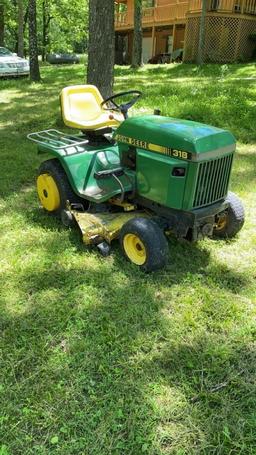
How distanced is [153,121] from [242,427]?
7.45ft

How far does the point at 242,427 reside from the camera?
2.14 m

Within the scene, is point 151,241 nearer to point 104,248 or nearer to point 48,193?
point 104,248

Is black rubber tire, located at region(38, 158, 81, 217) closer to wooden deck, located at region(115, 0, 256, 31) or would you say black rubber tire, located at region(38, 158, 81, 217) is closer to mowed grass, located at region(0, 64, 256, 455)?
mowed grass, located at region(0, 64, 256, 455)

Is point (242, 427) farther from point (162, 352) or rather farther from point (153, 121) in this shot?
point (153, 121)

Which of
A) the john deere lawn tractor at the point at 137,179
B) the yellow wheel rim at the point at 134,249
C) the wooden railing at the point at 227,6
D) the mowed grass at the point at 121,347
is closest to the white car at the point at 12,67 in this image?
the wooden railing at the point at 227,6

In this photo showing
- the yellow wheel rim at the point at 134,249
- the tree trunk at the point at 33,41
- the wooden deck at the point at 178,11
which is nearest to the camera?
the yellow wheel rim at the point at 134,249

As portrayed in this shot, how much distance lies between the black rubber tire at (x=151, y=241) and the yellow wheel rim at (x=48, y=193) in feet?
3.57

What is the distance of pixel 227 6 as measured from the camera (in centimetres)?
1839

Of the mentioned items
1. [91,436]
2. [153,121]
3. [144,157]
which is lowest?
[91,436]

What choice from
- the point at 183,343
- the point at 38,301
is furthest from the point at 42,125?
the point at 183,343

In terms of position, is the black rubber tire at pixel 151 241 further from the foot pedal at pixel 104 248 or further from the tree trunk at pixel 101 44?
the tree trunk at pixel 101 44

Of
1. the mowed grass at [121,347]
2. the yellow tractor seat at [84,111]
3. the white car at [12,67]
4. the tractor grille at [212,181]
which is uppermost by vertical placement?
the yellow tractor seat at [84,111]

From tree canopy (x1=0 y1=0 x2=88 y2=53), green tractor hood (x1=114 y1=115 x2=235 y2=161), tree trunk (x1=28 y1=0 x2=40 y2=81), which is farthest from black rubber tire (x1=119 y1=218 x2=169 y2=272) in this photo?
tree canopy (x1=0 y1=0 x2=88 y2=53)

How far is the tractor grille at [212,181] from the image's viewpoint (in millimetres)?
3146
